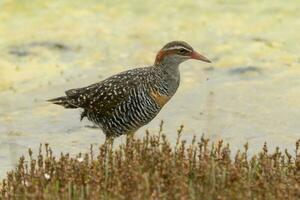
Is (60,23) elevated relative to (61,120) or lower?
elevated

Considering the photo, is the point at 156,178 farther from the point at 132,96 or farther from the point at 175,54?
the point at 175,54

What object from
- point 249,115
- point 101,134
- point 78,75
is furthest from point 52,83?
point 249,115

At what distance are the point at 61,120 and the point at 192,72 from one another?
81.5 inches

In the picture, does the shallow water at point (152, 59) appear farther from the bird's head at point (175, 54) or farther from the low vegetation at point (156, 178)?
the low vegetation at point (156, 178)

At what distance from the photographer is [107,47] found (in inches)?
603

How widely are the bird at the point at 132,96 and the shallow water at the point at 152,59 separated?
48 cm

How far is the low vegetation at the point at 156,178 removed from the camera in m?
7.93

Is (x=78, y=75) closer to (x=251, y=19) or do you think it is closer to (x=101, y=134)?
(x=101, y=134)

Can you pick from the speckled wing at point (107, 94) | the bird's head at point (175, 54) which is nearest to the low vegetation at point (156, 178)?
the speckled wing at point (107, 94)

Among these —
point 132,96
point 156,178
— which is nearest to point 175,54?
point 132,96

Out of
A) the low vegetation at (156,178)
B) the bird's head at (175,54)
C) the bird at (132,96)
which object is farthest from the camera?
the bird's head at (175,54)

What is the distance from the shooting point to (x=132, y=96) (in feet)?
38.5

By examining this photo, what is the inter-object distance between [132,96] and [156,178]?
3.81m

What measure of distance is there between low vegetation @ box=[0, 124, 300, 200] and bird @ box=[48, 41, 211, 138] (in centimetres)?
238
